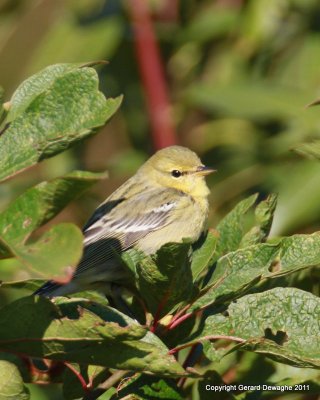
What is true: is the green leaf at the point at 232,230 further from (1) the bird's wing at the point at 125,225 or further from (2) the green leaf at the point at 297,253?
(1) the bird's wing at the point at 125,225

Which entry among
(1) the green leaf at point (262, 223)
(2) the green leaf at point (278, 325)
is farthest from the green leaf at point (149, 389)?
(1) the green leaf at point (262, 223)

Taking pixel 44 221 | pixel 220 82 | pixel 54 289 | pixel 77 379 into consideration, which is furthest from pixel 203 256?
pixel 220 82

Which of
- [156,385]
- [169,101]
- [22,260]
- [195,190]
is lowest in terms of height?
[195,190]

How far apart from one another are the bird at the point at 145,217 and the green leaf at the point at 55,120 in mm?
1306

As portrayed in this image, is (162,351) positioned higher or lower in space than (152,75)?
higher

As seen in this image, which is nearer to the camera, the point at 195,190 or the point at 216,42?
the point at 195,190

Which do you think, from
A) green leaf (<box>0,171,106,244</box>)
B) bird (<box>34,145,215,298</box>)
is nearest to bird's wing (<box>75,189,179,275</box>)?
bird (<box>34,145,215,298</box>)

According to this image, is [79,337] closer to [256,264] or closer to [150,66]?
[256,264]

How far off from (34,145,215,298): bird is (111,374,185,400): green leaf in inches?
44.7

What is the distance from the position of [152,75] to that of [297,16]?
1.28m

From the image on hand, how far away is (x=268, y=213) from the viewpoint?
3.01 metres

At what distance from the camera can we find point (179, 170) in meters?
5.48

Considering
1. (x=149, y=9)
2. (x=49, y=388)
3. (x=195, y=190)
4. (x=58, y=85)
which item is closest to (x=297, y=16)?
(x=149, y=9)

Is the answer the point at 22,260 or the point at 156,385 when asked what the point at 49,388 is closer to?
the point at 156,385
